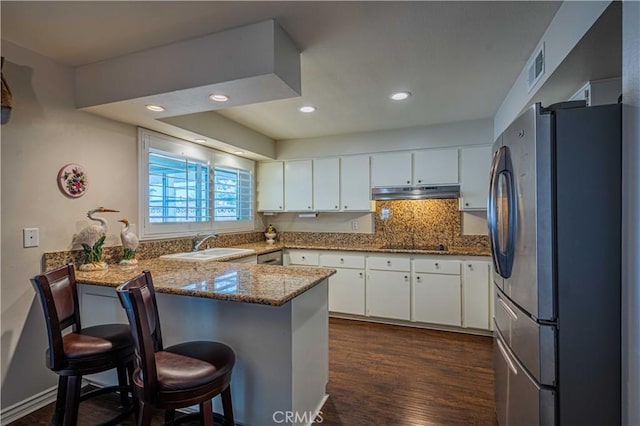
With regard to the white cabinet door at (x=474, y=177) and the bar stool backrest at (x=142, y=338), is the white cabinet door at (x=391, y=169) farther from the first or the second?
the bar stool backrest at (x=142, y=338)

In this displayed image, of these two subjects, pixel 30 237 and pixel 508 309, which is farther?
pixel 30 237

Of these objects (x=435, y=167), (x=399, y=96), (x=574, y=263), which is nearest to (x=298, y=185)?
(x=435, y=167)

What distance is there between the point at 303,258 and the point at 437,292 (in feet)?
5.55

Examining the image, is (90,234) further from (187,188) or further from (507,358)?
(507,358)

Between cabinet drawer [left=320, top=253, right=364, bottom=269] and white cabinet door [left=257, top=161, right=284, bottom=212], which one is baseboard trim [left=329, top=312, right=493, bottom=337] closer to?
cabinet drawer [left=320, top=253, right=364, bottom=269]

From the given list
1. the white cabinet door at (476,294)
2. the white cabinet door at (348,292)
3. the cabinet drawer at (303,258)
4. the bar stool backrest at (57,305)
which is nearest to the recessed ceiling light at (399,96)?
the white cabinet door at (476,294)

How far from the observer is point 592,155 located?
1253 millimetres

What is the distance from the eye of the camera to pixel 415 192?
3.78m

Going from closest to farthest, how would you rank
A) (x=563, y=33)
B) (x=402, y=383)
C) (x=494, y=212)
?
(x=563, y=33), (x=494, y=212), (x=402, y=383)

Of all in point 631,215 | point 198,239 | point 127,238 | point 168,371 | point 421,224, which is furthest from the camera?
point 421,224

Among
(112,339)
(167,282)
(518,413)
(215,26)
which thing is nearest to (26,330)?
(112,339)

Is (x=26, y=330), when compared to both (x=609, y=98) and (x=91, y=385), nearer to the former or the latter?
(x=91, y=385)

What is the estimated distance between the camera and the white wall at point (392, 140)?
12.0 ft

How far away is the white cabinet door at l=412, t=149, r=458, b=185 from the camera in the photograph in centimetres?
369
